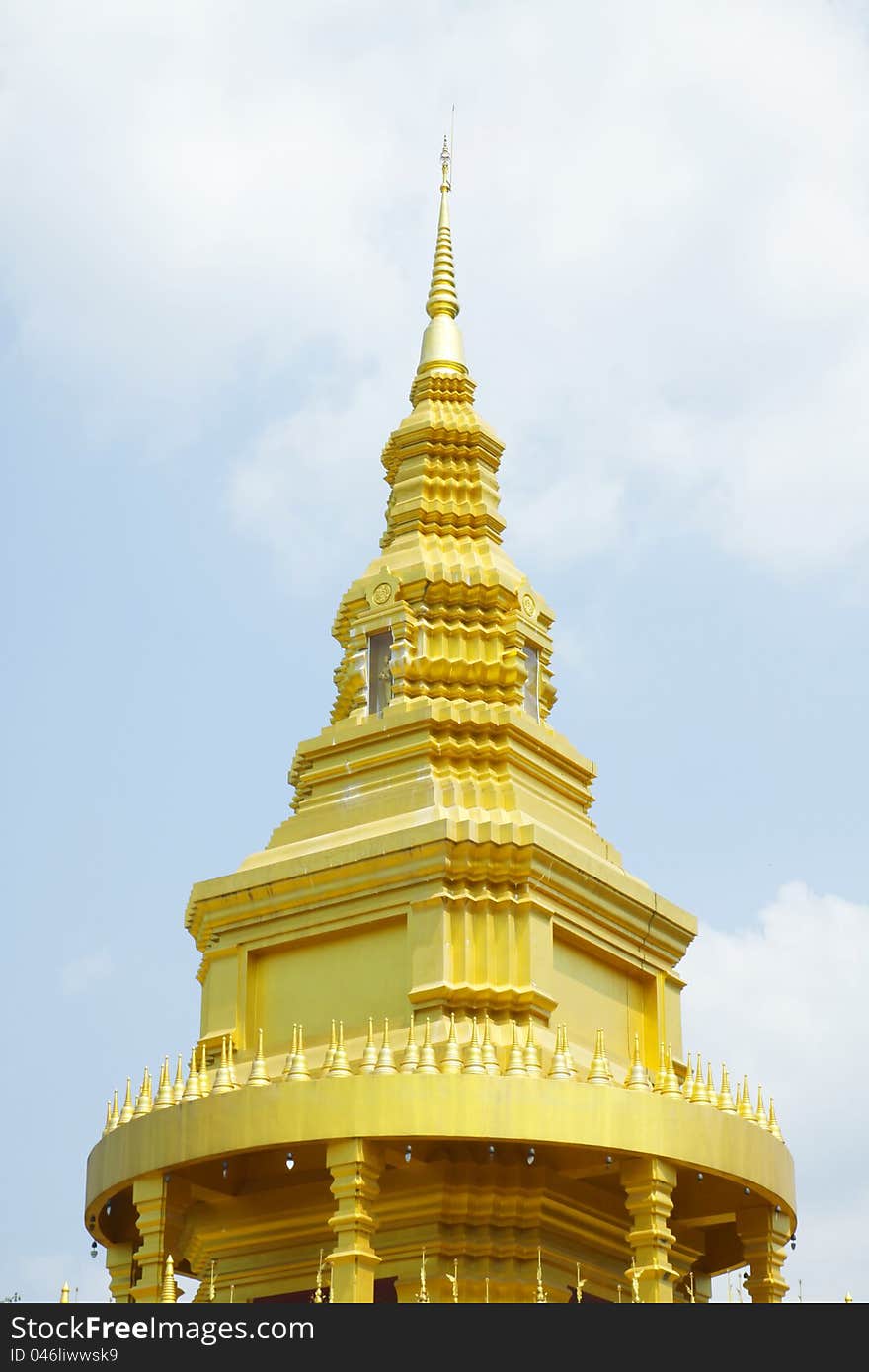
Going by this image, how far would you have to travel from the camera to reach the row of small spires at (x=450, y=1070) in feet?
107

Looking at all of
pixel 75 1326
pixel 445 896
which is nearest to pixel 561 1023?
pixel 445 896

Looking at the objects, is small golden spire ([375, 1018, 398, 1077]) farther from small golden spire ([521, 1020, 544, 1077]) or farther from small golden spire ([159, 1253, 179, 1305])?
small golden spire ([159, 1253, 179, 1305])

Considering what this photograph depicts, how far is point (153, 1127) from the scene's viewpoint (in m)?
34.0

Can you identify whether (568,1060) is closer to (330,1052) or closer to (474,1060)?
(474,1060)

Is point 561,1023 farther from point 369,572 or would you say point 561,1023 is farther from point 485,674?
point 369,572

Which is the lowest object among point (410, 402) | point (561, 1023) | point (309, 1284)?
point (309, 1284)

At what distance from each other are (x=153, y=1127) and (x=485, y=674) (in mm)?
10456

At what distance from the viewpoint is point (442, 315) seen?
152 feet

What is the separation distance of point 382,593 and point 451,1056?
10655 mm

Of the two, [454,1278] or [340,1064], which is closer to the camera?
[340,1064]

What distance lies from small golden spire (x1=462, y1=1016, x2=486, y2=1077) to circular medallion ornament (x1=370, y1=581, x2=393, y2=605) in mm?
9906

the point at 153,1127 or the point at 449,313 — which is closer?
the point at 153,1127

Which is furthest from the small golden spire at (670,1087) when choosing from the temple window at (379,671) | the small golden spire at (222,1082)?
the temple window at (379,671)

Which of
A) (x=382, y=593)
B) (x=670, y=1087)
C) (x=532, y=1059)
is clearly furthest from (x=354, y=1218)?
(x=382, y=593)
